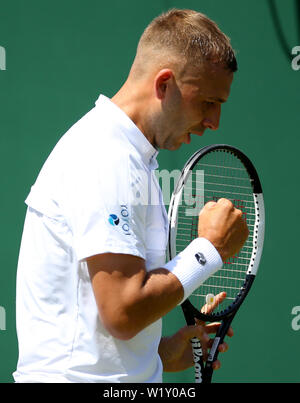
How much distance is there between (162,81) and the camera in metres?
1.96

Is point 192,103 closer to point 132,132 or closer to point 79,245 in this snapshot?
point 132,132

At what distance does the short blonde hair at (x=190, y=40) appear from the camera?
1958mm

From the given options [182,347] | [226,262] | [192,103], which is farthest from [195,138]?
[192,103]

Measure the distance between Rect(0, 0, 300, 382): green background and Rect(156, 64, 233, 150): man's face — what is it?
1.42 metres

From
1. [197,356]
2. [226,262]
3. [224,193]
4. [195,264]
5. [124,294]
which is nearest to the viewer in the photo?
[124,294]

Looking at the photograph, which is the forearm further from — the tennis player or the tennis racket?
the tennis racket

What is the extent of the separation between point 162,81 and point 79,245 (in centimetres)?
50

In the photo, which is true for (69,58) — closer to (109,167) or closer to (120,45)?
(120,45)

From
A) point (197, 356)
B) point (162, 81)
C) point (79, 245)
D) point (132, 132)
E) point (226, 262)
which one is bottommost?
point (197, 356)

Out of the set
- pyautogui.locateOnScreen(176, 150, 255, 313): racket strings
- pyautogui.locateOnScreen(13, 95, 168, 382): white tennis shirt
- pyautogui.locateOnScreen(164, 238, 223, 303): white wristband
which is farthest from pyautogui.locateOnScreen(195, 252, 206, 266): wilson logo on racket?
pyautogui.locateOnScreen(176, 150, 255, 313): racket strings

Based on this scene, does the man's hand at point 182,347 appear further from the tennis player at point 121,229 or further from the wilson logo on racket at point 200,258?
the wilson logo on racket at point 200,258

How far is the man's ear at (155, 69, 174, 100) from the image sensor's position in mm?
1951

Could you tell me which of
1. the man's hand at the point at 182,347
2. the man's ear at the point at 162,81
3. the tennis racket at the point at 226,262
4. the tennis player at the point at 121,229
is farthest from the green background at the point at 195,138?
the man's ear at the point at 162,81

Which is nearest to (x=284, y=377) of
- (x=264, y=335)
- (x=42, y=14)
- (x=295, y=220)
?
(x=264, y=335)
